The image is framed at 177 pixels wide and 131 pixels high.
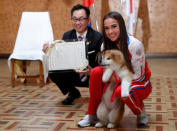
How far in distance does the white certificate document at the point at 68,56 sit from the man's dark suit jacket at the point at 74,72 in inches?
11.4

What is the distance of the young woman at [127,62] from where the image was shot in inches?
76.4

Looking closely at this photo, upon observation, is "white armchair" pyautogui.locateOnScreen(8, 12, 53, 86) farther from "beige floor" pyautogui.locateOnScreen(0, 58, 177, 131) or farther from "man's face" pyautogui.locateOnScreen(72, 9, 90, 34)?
"man's face" pyautogui.locateOnScreen(72, 9, 90, 34)

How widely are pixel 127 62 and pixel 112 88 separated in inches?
9.0

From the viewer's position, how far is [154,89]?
11.5 ft

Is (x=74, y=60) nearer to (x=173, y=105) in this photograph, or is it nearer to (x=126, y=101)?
(x=126, y=101)

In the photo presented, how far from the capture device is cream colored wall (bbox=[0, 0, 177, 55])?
6.81 metres

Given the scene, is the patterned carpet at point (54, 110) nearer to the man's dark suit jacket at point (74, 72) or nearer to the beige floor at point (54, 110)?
the beige floor at point (54, 110)

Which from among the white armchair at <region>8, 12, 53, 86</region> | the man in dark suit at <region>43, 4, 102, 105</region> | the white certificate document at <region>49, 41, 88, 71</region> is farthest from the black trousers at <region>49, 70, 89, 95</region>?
the white armchair at <region>8, 12, 53, 86</region>

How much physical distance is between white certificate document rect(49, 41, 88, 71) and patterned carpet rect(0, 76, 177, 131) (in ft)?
1.43

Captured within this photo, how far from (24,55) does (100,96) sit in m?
2.01

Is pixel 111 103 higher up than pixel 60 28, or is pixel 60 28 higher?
pixel 60 28

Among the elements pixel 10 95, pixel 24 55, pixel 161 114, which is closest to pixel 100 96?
pixel 161 114

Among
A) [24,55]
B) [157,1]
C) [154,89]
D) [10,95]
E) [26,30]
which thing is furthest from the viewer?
[157,1]

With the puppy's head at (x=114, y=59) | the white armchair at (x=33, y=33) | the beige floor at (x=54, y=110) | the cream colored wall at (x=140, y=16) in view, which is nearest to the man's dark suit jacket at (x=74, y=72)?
the beige floor at (x=54, y=110)
